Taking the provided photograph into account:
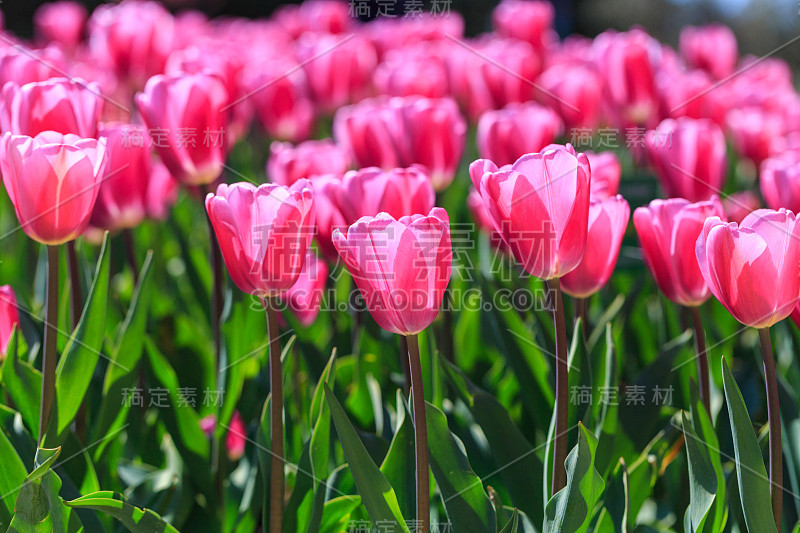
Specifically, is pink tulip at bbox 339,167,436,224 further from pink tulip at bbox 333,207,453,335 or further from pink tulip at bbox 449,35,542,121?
pink tulip at bbox 449,35,542,121

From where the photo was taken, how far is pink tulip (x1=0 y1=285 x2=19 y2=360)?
1.03m

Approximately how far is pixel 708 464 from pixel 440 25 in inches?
94.4

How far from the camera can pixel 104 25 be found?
2121 millimetres

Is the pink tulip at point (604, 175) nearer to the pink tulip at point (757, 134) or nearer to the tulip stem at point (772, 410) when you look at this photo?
the tulip stem at point (772, 410)

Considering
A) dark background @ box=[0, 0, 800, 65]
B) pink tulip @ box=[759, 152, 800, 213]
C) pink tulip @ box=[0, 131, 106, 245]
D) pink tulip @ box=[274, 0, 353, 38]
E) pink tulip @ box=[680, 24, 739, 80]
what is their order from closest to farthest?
pink tulip @ box=[0, 131, 106, 245] → pink tulip @ box=[759, 152, 800, 213] → pink tulip @ box=[680, 24, 739, 80] → pink tulip @ box=[274, 0, 353, 38] → dark background @ box=[0, 0, 800, 65]

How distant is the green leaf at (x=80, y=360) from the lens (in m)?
0.95

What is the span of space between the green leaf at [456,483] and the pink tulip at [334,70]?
1.56 m

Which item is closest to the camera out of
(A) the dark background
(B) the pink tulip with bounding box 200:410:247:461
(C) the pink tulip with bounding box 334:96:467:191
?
(B) the pink tulip with bounding box 200:410:247:461

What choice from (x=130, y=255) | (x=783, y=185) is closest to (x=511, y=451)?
(x=783, y=185)

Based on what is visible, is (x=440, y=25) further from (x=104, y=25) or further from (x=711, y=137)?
(x=711, y=137)

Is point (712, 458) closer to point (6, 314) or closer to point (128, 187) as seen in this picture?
point (6, 314)

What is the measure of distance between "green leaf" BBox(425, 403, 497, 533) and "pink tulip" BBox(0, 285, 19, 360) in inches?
23.0

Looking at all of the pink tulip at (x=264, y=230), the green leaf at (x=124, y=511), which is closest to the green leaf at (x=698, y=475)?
the pink tulip at (x=264, y=230)

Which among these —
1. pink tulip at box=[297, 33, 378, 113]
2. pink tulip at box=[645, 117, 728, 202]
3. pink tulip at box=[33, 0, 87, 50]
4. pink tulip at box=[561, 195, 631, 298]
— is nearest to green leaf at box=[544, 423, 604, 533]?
pink tulip at box=[561, 195, 631, 298]
